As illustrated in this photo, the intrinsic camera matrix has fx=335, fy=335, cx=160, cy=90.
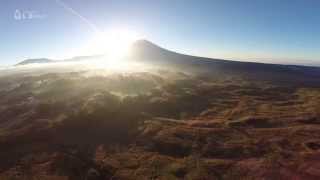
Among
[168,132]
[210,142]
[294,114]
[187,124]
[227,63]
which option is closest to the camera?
[210,142]

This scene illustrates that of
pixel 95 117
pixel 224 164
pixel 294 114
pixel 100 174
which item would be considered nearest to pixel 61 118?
pixel 95 117

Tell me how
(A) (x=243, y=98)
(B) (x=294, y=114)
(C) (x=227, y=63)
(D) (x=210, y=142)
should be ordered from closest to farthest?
(D) (x=210, y=142) < (B) (x=294, y=114) < (A) (x=243, y=98) < (C) (x=227, y=63)

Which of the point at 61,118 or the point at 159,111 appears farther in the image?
Answer: the point at 159,111

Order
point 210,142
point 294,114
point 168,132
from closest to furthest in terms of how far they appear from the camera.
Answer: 1. point 210,142
2. point 168,132
3. point 294,114

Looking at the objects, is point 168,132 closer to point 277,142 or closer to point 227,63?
point 277,142

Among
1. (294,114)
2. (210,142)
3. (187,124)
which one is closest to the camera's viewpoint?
(210,142)

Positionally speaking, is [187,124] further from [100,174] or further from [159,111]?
[100,174]

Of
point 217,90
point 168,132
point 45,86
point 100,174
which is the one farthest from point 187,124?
point 45,86

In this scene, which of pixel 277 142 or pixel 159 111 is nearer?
pixel 277 142
